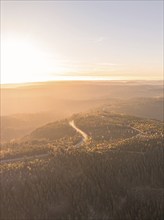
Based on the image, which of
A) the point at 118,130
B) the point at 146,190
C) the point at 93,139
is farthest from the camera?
the point at 118,130

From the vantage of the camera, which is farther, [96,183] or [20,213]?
[96,183]

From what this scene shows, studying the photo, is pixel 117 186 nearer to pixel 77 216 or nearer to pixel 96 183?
pixel 96 183

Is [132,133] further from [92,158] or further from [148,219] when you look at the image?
[148,219]

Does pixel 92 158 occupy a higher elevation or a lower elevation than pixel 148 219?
higher

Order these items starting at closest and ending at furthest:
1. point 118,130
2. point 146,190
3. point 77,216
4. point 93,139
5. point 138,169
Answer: point 77,216 → point 146,190 → point 138,169 → point 93,139 → point 118,130

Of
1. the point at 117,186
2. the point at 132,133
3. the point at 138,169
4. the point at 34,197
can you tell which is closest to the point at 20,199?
the point at 34,197

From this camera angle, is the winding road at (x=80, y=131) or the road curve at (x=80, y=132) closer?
the road curve at (x=80, y=132)

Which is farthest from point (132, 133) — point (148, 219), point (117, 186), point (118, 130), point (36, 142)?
point (148, 219)

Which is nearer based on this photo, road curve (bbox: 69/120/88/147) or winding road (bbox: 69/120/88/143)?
road curve (bbox: 69/120/88/147)

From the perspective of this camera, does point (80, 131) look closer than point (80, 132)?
No
